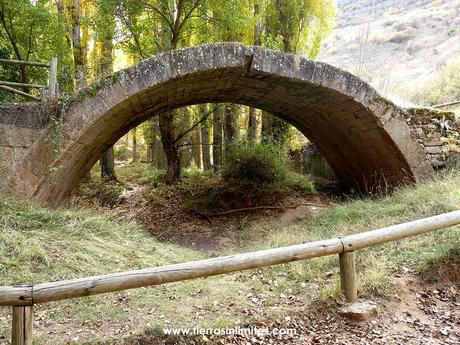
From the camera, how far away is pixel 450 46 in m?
27.4

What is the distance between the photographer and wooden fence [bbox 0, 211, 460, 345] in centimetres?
236

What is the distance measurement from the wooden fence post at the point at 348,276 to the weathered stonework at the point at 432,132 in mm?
5044

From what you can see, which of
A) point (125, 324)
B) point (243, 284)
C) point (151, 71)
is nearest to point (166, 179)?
point (151, 71)

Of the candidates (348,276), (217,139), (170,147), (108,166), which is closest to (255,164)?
(170,147)

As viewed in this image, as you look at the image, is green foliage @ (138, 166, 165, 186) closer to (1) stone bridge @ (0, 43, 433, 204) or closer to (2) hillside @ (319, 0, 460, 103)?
(1) stone bridge @ (0, 43, 433, 204)

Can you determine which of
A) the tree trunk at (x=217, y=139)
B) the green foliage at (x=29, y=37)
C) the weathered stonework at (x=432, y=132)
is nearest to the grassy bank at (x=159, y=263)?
the weathered stonework at (x=432, y=132)

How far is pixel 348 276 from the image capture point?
3287mm

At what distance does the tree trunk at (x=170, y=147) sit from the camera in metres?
10.1

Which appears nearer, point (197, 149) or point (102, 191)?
point (102, 191)

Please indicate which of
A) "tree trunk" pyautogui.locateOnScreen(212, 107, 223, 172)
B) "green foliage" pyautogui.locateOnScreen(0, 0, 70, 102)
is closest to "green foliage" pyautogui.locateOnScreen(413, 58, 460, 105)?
"tree trunk" pyautogui.locateOnScreen(212, 107, 223, 172)

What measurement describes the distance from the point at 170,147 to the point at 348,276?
25.6 feet

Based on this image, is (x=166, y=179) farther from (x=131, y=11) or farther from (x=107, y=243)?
(x=107, y=243)

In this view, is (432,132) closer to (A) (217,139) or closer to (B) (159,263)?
(B) (159,263)

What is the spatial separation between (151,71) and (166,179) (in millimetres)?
5504
